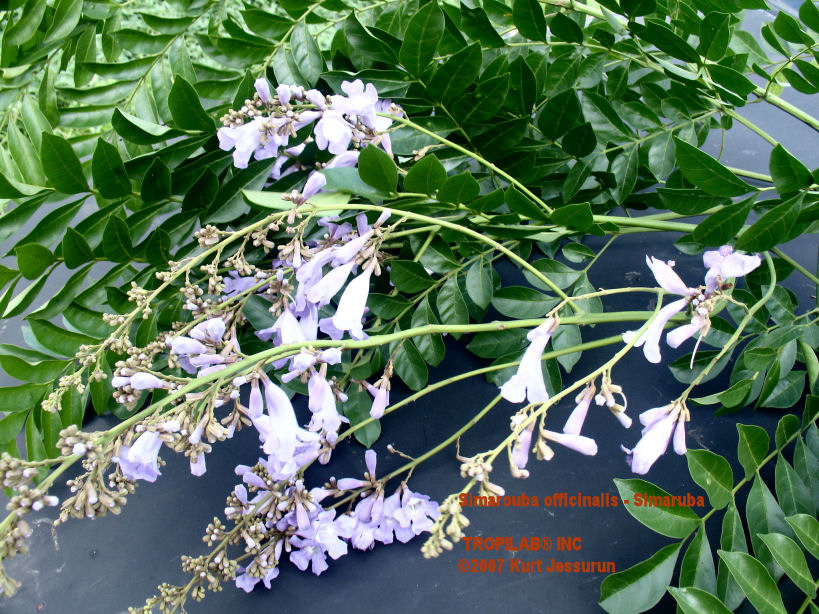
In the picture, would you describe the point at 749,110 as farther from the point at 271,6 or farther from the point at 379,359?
the point at 271,6

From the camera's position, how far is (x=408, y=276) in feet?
1.76

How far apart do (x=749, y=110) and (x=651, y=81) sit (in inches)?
16.2

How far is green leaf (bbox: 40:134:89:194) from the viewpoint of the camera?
19.7 inches

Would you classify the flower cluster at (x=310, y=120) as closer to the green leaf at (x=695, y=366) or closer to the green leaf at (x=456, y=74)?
the green leaf at (x=456, y=74)

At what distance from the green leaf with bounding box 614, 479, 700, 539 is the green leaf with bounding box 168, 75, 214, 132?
402 mm

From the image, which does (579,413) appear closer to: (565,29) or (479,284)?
(479,284)

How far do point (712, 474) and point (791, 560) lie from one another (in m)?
0.07

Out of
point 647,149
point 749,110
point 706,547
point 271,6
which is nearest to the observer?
point 706,547

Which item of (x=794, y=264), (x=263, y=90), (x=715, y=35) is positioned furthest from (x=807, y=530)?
(x=263, y=90)

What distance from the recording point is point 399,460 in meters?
0.61

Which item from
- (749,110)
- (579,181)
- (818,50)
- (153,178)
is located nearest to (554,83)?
(579,181)

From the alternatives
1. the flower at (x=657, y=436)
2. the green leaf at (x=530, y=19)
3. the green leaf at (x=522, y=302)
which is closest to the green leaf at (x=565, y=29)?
the green leaf at (x=530, y=19)

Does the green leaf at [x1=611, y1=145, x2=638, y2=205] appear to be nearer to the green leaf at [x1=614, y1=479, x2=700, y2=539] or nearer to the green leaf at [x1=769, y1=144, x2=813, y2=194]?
the green leaf at [x1=769, y1=144, x2=813, y2=194]

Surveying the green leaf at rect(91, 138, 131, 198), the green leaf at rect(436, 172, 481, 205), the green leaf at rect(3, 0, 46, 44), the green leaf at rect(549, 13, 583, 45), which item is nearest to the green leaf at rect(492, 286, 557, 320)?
the green leaf at rect(436, 172, 481, 205)
